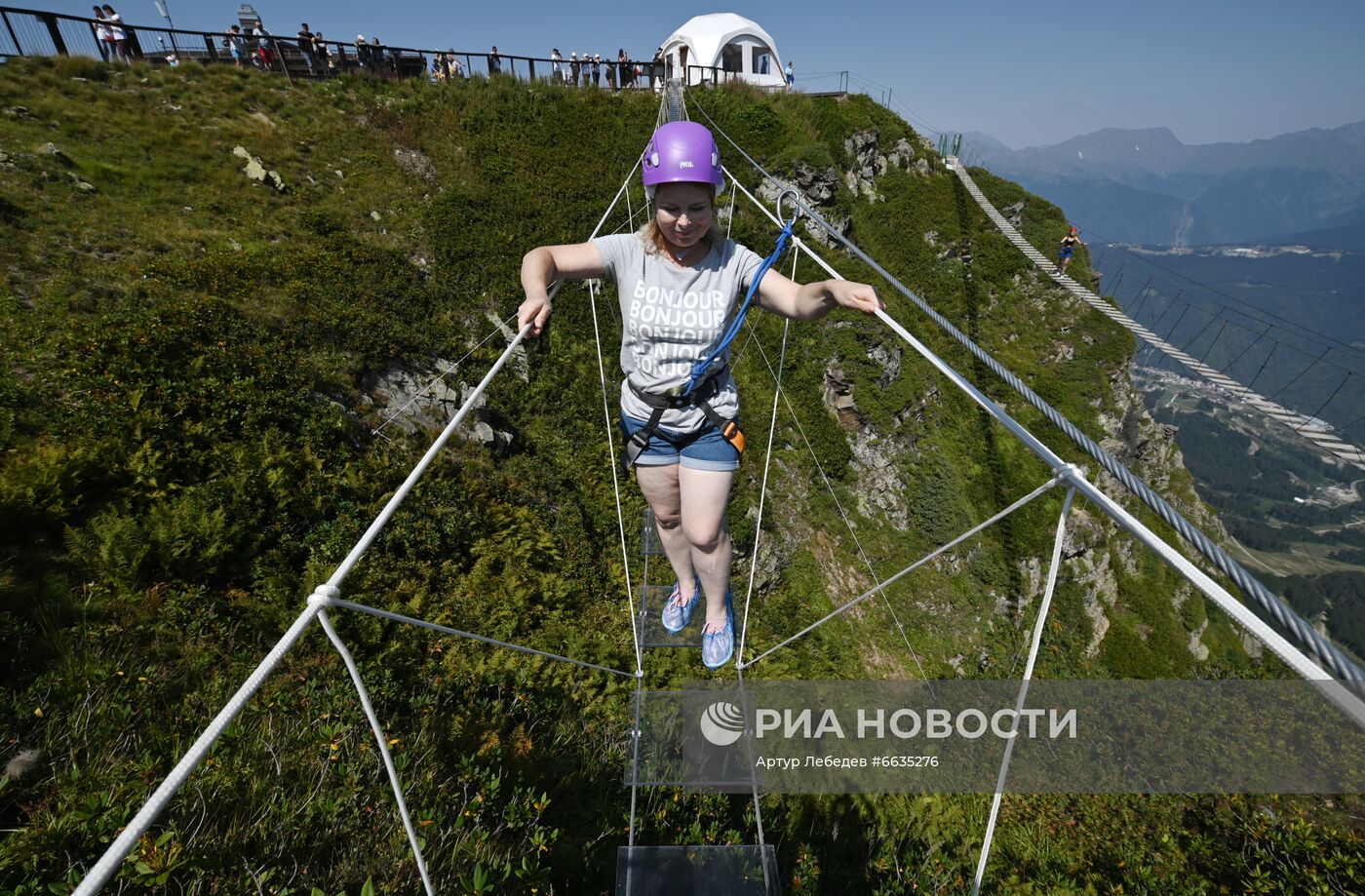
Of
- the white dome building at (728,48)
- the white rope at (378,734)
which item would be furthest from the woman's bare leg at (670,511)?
the white dome building at (728,48)

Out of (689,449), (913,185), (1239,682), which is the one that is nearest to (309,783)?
(689,449)

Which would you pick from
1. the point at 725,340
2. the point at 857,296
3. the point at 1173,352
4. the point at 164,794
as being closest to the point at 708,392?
the point at 725,340

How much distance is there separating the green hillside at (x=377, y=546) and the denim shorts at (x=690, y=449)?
222cm

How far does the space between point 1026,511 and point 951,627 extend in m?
5.29

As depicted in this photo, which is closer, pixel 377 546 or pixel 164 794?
pixel 164 794

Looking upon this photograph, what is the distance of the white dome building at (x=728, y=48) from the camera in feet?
110

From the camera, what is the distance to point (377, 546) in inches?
234

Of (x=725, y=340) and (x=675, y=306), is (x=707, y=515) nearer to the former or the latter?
(x=725, y=340)

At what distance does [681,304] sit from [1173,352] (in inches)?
910

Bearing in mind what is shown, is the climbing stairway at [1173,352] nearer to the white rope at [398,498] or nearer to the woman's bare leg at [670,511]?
the woman's bare leg at [670,511]

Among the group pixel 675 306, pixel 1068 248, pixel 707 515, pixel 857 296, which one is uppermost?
pixel 857 296

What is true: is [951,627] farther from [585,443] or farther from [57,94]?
[57,94]

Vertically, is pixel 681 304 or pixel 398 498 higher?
pixel 681 304

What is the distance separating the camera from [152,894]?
2158 mm
